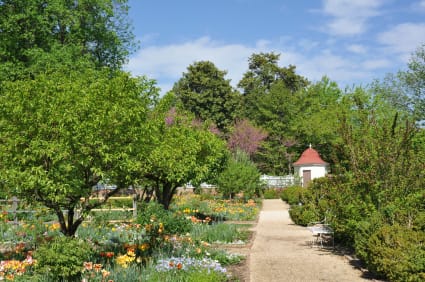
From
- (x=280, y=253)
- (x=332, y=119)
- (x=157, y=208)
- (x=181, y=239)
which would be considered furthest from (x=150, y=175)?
(x=332, y=119)

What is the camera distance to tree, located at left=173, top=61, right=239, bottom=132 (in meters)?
47.8

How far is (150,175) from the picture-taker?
13.9m

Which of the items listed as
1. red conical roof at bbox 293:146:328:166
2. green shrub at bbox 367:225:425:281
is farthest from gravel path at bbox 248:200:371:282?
red conical roof at bbox 293:146:328:166

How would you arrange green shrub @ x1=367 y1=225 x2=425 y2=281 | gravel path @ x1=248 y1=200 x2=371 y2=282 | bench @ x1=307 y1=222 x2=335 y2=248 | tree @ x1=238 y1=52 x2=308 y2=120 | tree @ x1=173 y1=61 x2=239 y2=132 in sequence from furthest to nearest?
1. tree @ x1=238 y1=52 x2=308 y2=120
2. tree @ x1=173 y1=61 x2=239 y2=132
3. bench @ x1=307 y1=222 x2=335 y2=248
4. gravel path @ x1=248 y1=200 x2=371 y2=282
5. green shrub @ x1=367 y1=225 x2=425 y2=281

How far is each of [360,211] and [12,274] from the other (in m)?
7.32

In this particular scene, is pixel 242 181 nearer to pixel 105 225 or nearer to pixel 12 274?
pixel 105 225

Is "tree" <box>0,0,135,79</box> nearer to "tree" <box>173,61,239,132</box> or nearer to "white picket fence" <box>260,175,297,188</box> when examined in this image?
"white picket fence" <box>260,175,297,188</box>

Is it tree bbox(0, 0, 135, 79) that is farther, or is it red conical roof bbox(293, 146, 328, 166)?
red conical roof bbox(293, 146, 328, 166)

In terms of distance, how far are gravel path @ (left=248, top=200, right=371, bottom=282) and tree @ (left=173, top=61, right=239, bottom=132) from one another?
33.1 meters

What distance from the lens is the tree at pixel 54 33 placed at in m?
24.2

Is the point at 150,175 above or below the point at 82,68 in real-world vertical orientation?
below

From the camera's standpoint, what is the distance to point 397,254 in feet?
26.2

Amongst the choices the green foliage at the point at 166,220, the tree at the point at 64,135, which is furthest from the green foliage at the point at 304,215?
the tree at the point at 64,135

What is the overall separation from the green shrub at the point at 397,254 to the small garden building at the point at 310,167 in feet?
87.4
